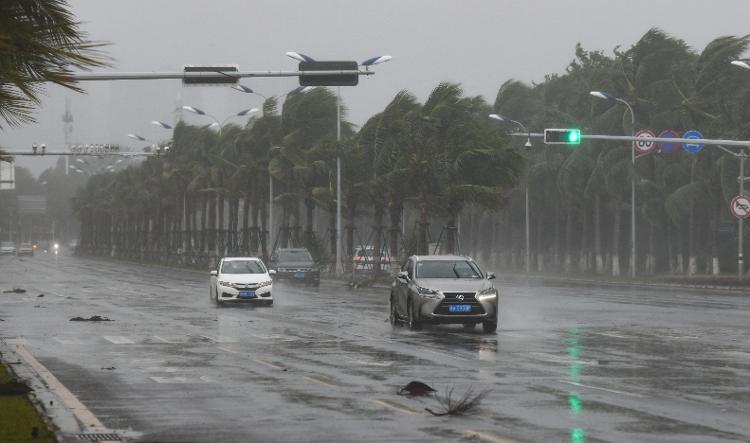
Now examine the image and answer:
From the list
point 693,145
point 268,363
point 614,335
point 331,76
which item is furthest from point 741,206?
point 268,363

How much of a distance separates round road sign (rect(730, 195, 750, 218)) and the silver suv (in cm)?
3080

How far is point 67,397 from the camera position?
54.4 feet

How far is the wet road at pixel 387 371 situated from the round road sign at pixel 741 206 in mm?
19853

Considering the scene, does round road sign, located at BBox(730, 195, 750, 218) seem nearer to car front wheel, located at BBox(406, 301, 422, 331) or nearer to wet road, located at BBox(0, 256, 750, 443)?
wet road, located at BBox(0, 256, 750, 443)

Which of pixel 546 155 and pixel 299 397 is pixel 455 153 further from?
pixel 299 397

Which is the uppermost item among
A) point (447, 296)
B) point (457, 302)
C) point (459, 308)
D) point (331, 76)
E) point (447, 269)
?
point (331, 76)

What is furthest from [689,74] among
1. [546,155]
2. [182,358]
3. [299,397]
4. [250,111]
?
[299,397]

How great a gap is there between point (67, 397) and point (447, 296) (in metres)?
13.6

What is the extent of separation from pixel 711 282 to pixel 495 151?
1092cm

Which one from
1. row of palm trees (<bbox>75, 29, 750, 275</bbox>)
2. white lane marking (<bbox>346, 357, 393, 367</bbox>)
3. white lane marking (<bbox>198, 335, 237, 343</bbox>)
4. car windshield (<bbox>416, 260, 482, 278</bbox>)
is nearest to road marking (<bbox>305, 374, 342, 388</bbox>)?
white lane marking (<bbox>346, 357, 393, 367</bbox>)

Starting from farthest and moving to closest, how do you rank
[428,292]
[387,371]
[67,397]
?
[428,292] → [387,371] → [67,397]

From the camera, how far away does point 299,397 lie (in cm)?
1652

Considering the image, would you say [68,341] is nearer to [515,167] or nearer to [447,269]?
[447,269]

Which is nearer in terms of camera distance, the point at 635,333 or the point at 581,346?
the point at 581,346
